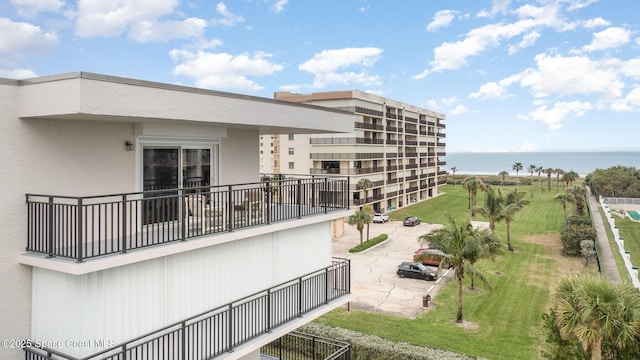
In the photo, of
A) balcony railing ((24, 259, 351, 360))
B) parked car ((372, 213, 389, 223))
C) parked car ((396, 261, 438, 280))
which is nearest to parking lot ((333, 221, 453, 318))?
parked car ((396, 261, 438, 280))

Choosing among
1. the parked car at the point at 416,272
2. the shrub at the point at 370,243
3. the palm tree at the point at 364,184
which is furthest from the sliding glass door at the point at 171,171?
the palm tree at the point at 364,184

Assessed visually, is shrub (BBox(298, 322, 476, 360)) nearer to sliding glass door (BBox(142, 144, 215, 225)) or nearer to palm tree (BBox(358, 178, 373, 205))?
sliding glass door (BBox(142, 144, 215, 225))

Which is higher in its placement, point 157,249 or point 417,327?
point 157,249

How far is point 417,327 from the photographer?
22531 millimetres

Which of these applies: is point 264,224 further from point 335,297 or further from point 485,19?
point 485,19

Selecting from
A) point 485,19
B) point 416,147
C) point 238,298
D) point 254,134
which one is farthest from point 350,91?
point 238,298

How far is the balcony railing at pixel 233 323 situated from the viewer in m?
8.02

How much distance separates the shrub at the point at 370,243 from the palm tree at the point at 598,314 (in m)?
27.0

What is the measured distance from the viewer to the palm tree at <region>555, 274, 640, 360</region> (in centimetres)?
1255

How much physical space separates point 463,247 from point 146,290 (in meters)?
19.0

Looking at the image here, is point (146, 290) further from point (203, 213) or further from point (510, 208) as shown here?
point (510, 208)

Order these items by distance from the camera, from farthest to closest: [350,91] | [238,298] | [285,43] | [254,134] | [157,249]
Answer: [350,91] < [285,43] < [254,134] < [238,298] < [157,249]

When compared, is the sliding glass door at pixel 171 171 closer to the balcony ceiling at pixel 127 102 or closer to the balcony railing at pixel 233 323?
the balcony ceiling at pixel 127 102

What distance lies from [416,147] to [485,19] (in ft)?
86.0
